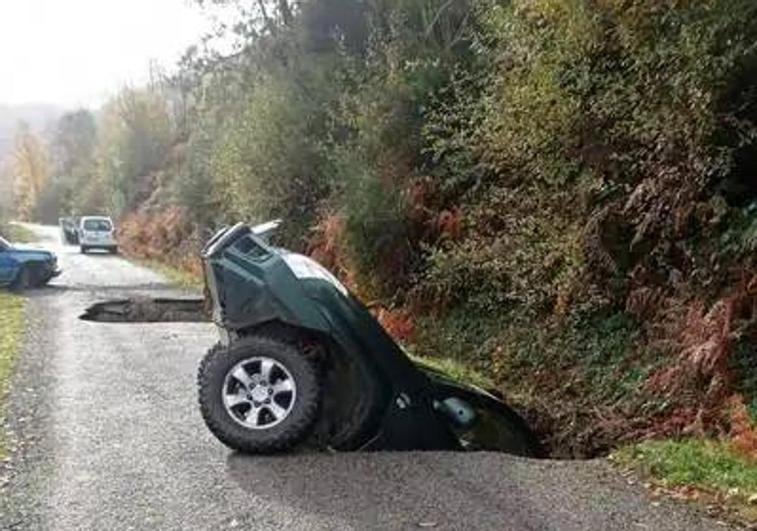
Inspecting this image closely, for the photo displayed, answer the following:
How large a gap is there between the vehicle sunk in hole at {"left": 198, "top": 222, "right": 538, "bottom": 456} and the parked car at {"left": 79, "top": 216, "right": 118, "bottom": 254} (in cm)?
4302

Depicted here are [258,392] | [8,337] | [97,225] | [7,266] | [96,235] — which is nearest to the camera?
[258,392]

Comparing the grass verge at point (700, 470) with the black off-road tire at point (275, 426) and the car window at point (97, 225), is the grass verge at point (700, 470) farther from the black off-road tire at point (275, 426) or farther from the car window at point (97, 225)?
the car window at point (97, 225)

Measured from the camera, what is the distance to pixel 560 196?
10.5 meters

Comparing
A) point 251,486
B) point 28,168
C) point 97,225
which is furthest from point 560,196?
point 28,168

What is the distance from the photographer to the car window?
48.2 metres

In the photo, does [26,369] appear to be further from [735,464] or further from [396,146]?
[735,464]

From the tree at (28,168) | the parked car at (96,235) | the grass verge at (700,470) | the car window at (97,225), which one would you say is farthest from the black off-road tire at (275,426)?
the tree at (28,168)

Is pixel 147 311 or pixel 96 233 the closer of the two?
pixel 147 311

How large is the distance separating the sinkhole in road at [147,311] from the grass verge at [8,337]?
1.45 meters

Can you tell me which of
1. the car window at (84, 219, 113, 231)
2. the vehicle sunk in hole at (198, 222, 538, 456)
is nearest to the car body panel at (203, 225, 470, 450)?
the vehicle sunk in hole at (198, 222, 538, 456)

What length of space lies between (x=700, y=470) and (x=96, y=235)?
A: 45.2 m

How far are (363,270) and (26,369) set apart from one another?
232 inches

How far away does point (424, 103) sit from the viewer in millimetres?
14461

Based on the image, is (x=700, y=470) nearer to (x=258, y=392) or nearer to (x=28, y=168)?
(x=258, y=392)
